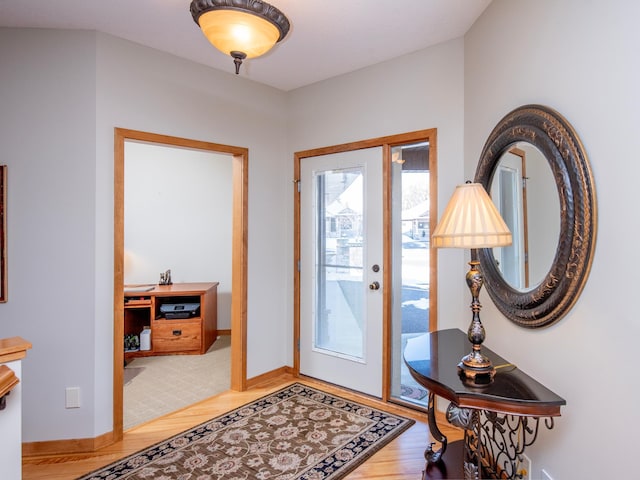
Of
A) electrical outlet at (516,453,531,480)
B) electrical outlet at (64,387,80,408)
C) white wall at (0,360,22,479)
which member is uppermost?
white wall at (0,360,22,479)

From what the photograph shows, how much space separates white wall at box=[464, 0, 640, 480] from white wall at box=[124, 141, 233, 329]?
4046mm

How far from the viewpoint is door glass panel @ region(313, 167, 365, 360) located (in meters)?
3.22

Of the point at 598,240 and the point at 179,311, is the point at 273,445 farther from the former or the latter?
the point at 179,311

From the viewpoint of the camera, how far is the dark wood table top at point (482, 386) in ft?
4.43

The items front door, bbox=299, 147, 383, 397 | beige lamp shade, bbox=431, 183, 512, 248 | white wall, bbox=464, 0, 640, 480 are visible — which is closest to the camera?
white wall, bbox=464, 0, 640, 480

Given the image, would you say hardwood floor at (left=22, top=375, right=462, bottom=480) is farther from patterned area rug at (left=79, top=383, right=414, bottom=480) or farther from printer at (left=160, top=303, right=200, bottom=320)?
printer at (left=160, top=303, right=200, bottom=320)

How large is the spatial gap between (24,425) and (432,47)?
3.70m

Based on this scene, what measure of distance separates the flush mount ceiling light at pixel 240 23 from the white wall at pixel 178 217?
10.5 feet

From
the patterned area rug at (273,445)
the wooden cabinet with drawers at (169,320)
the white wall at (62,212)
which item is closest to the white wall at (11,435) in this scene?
the patterned area rug at (273,445)

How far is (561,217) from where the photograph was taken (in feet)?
4.97

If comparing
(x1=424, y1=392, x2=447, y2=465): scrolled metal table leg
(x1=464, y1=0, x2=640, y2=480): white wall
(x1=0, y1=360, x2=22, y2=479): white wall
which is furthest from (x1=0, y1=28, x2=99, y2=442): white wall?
(x1=464, y1=0, x2=640, y2=480): white wall

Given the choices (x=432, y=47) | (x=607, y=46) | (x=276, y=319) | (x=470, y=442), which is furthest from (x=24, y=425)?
(x=432, y=47)

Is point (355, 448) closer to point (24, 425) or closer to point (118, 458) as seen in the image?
point (118, 458)

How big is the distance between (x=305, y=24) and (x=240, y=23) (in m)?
0.69
